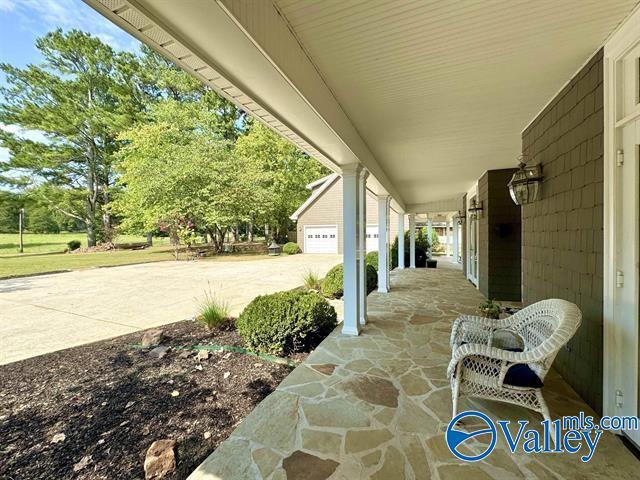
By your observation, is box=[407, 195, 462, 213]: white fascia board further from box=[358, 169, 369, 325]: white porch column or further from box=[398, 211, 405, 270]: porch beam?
box=[358, 169, 369, 325]: white porch column

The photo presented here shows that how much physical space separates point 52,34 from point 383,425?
95.3ft

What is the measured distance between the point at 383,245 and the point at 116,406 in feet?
19.1

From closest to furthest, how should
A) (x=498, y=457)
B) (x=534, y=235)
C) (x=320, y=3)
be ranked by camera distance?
(x=320, y=3)
(x=498, y=457)
(x=534, y=235)

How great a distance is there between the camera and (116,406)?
2.54 m

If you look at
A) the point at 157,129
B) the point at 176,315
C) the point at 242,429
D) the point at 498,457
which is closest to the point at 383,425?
the point at 498,457

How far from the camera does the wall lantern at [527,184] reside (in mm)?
3291

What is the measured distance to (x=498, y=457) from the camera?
1.87m

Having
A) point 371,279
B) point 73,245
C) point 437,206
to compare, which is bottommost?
point 371,279

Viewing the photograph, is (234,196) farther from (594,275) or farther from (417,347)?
(594,275)

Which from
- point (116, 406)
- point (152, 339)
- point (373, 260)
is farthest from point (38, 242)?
point (116, 406)

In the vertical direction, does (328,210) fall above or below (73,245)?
above

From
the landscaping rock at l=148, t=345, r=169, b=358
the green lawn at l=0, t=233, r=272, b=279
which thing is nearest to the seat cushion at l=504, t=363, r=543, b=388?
the landscaping rock at l=148, t=345, r=169, b=358

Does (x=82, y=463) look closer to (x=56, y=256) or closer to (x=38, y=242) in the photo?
(x=56, y=256)

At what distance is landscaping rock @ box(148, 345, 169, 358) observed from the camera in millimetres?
3613
